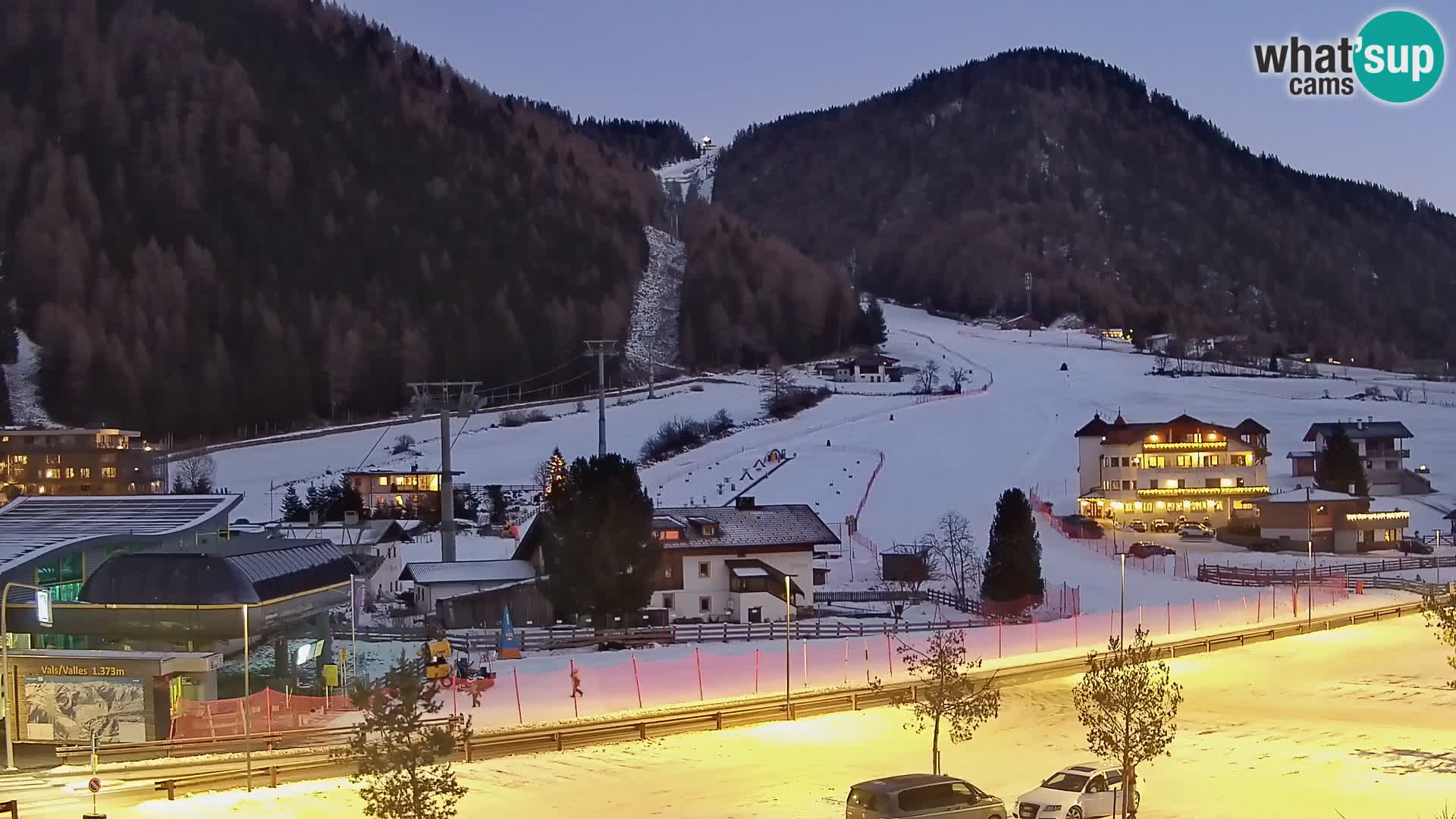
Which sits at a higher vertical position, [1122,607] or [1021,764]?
[1122,607]

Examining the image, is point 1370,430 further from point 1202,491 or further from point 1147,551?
point 1147,551

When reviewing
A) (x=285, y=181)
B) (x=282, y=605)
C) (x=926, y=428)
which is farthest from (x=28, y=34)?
(x=282, y=605)

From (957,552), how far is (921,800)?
3708 cm

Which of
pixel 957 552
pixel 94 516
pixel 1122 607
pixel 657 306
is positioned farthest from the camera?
pixel 657 306

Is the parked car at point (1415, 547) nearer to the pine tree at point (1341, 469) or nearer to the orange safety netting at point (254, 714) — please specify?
the pine tree at point (1341, 469)

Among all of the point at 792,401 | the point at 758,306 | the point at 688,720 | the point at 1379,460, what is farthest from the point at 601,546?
the point at 758,306

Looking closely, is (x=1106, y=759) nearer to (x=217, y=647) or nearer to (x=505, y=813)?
(x=505, y=813)

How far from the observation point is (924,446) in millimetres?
85375

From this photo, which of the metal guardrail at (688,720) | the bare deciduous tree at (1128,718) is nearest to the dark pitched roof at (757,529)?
the metal guardrail at (688,720)

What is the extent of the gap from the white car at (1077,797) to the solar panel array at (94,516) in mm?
24925

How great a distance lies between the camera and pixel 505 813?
21484 millimetres

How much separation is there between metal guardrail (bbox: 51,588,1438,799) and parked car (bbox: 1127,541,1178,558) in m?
18.2

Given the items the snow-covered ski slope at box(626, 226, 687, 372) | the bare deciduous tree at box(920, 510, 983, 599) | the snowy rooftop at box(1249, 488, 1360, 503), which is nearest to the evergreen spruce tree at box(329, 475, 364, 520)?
the bare deciduous tree at box(920, 510, 983, 599)

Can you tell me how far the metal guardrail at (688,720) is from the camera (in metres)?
23.8
